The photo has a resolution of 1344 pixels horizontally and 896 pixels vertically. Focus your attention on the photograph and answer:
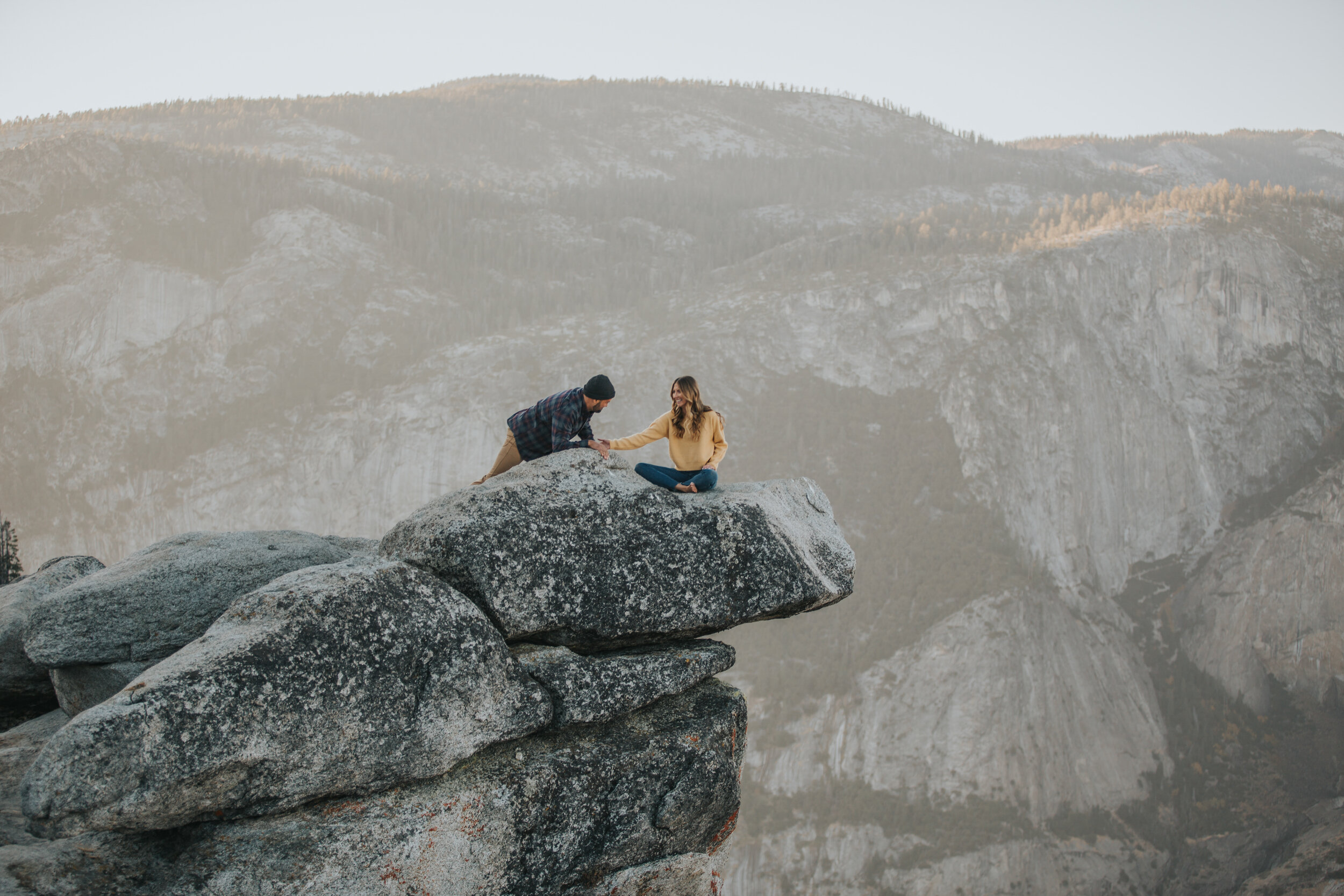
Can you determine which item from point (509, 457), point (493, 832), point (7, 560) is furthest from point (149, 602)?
point (7, 560)

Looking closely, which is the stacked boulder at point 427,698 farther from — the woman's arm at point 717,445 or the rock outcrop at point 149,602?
the woman's arm at point 717,445

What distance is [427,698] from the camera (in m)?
7.75

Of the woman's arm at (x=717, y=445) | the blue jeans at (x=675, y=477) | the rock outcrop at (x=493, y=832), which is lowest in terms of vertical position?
the rock outcrop at (x=493, y=832)

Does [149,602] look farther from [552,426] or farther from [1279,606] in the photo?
[1279,606]

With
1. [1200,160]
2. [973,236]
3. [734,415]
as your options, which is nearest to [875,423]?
[734,415]

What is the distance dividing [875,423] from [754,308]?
1623 centimetres

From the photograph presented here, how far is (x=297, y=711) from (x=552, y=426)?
176 inches

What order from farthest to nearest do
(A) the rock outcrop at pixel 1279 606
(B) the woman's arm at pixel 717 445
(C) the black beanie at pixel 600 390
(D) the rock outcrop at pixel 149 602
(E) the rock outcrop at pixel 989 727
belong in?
(A) the rock outcrop at pixel 1279 606, (E) the rock outcrop at pixel 989 727, (B) the woman's arm at pixel 717 445, (C) the black beanie at pixel 600 390, (D) the rock outcrop at pixel 149 602

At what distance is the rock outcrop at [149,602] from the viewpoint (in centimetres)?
973

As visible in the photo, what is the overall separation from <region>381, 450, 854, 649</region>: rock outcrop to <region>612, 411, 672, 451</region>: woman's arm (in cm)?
25

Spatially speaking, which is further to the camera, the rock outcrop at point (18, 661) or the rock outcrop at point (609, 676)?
the rock outcrop at point (18, 661)

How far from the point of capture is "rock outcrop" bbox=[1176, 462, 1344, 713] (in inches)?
2343

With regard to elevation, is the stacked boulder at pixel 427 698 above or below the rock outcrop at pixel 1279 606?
above

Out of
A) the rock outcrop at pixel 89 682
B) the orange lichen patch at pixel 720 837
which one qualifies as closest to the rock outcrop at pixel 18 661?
the rock outcrop at pixel 89 682
